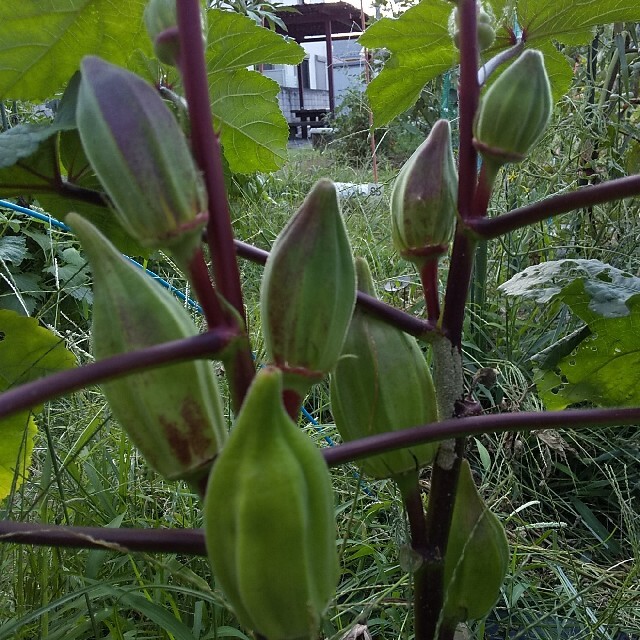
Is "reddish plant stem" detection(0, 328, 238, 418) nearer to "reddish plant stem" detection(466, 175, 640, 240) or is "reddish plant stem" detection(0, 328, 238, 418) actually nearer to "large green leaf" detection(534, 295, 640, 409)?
"reddish plant stem" detection(466, 175, 640, 240)

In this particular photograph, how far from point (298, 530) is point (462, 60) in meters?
0.39

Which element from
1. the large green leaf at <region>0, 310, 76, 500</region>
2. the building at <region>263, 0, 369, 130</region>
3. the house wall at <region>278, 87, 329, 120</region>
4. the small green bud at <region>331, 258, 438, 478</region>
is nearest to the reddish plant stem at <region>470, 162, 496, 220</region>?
the small green bud at <region>331, 258, 438, 478</region>

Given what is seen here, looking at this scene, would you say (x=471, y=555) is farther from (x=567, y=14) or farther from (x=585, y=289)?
(x=567, y=14)

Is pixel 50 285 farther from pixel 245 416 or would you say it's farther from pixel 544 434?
pixel 245 416

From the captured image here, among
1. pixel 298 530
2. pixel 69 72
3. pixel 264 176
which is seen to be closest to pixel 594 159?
pixel 69 72

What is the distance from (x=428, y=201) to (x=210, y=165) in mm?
229

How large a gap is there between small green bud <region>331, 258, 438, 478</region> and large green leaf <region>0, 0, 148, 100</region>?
0.33m

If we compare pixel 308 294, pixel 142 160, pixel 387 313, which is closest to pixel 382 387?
pixel 387 313

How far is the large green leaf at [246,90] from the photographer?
0.71 meters

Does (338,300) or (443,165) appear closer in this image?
(338,300)

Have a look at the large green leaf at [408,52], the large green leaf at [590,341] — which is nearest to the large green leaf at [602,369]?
the large green leaf at [590,341]

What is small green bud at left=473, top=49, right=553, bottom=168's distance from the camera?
1.79 ft

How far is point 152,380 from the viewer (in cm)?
45

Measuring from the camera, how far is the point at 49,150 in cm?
59
